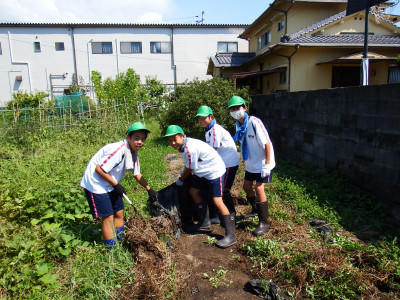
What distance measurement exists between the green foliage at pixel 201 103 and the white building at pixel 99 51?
15324 mm

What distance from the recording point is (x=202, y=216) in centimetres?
376

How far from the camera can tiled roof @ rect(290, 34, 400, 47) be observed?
1211cm

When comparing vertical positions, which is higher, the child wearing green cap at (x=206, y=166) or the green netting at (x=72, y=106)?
the green netting at (x=72, y=106)

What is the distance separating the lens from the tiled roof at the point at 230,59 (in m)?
18.0

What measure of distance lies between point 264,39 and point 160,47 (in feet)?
32.7

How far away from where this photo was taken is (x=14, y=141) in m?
8.02

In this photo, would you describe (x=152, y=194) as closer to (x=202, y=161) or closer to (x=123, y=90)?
(x=202, y=161)

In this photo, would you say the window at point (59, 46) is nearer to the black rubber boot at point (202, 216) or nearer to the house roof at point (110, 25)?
the house roof at point (110, 25)

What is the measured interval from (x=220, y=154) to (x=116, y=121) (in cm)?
708

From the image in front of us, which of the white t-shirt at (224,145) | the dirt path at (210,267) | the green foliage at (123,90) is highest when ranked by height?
the green foliage at (123,90)

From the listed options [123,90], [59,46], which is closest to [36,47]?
[59,46]

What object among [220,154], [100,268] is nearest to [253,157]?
[220,154]

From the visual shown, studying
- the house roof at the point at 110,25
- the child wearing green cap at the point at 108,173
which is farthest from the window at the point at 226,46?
the child wearing green cap at the point at 108,173

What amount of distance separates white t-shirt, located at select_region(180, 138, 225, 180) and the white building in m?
22.0
